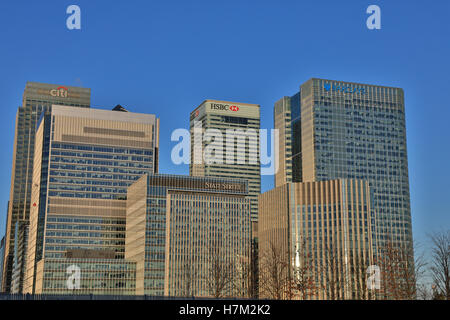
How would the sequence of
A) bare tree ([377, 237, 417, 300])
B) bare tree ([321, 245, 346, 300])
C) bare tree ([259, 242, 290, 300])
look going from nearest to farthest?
bare tree ([377, 237, 417, 300])
bare tree ([259, 242, 290, 300])
bare tree ([321, 245, 346, 300])

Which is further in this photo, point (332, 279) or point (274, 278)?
point (332, 279)

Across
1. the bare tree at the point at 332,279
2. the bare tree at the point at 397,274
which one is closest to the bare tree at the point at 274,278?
the bare tree at the point at 332,279

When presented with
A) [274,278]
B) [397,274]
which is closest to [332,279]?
→ [397,274]

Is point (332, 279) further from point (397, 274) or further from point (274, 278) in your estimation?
point (274, 278)

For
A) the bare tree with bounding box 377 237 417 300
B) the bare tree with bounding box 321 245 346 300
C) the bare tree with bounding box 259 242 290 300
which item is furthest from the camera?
the bare tree with bounding box 321 245 346 300

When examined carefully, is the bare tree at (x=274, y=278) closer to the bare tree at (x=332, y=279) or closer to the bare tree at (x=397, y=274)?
the bare tree at (x=332, y=279)

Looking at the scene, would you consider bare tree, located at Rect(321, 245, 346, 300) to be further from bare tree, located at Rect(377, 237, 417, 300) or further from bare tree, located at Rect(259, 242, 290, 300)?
bare tree, located at Rect(377, 237, 417, 300)

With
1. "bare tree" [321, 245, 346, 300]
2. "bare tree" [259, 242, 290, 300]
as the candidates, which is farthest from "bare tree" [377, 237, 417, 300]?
"bare tree" [259, 242, 290, 300]
